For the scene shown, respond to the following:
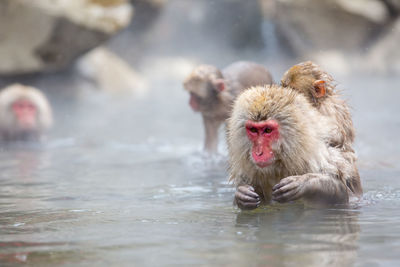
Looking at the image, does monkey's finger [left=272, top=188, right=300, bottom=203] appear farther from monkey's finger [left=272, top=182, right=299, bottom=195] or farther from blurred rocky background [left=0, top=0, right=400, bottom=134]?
blurred rocky background [left=0, top=0, right=400, bottom=134]

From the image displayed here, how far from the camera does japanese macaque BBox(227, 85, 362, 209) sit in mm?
3273

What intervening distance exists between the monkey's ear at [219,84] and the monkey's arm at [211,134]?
0.38 m

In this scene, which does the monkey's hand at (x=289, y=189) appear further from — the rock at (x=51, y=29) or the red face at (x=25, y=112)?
the rock at (x=51, y=29)

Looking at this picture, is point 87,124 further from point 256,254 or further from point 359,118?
point 256,254

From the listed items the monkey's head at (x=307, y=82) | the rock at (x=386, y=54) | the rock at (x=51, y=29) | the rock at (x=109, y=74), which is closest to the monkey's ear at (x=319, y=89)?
the monkey's head at (x=307, y=82)

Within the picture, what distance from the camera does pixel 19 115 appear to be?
8.75 m

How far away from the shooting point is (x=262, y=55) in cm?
1731

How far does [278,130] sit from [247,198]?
1.24 feet

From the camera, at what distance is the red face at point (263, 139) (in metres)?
3.26

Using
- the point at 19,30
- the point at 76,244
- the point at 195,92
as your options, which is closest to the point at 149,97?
the point at 19,30

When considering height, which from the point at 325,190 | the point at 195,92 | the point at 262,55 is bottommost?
the point at 325,190

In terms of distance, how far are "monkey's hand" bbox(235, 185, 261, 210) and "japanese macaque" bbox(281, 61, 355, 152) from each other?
1.74ft

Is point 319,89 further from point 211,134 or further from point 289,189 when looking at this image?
point 211,134

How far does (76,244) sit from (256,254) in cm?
82
